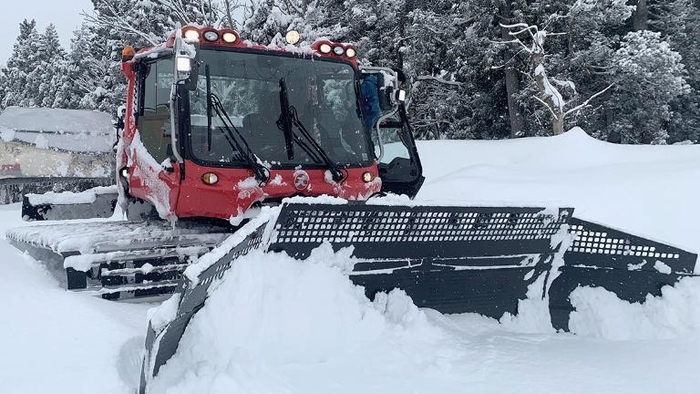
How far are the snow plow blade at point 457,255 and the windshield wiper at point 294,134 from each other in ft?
3.41

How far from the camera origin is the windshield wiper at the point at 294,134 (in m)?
4.81

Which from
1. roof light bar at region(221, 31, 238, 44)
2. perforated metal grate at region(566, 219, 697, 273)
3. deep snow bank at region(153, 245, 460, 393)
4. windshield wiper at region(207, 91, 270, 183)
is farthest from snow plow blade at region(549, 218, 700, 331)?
roof light bar at region(221, 31, 238, 44)

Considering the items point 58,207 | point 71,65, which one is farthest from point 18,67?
point 58,207

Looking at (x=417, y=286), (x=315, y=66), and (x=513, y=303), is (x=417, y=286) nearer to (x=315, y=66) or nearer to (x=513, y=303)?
(x=513, y=303)

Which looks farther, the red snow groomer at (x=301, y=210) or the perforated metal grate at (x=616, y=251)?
the perforated metal grate at (x=616, y=251)

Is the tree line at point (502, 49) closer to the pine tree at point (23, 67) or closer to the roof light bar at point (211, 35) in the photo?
the roof light bar at point (211, 35)

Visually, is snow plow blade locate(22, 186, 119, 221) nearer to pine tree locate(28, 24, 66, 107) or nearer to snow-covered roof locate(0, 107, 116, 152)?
snow-covered roof locate(0, 107, 116, 152)

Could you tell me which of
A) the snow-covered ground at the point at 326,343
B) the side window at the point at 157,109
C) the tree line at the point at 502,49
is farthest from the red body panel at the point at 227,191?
the tree line at the point at 502,49

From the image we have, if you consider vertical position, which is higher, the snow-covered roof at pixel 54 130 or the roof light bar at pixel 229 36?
the roof light bar at pixel 229 36

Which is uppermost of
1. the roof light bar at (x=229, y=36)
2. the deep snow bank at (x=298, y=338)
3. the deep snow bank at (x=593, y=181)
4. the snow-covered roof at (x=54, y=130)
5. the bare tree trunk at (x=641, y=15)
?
the bare tree trunk at (x=641, y=15)

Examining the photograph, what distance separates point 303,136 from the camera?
4855 millimetres

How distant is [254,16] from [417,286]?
54.4 feet

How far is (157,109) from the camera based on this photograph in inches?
201

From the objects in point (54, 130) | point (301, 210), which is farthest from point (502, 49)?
point (301, 210)
